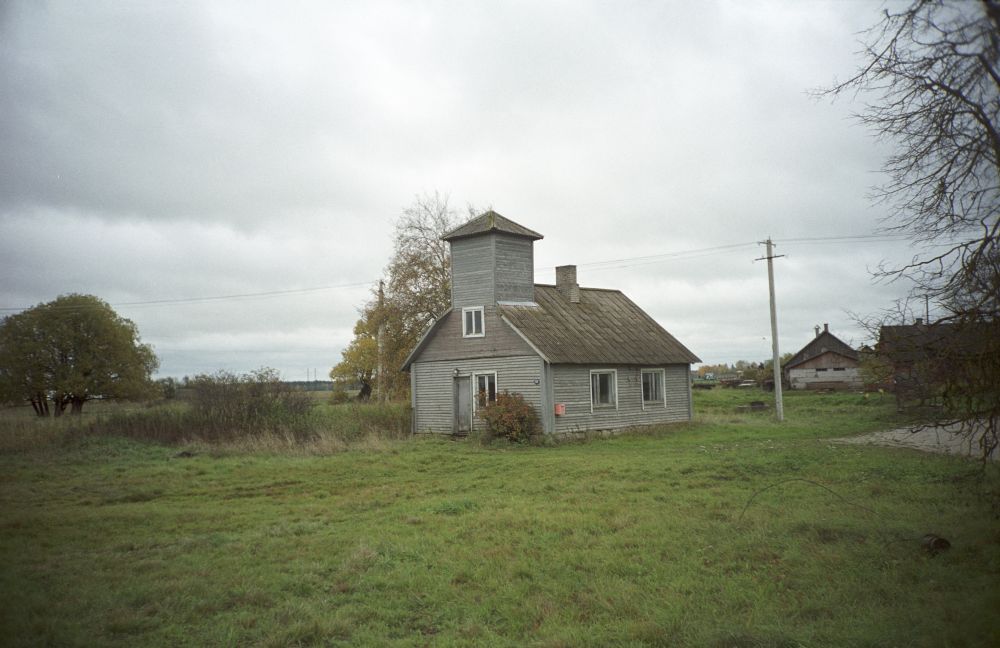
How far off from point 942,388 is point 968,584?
Answer: 2.07m

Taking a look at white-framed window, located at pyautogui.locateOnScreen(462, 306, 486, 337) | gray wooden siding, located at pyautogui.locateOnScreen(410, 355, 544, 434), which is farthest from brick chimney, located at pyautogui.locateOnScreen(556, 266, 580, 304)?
gray wooden siding, located at pyautogui.locateOnScreen(410, 355, 544, 434)

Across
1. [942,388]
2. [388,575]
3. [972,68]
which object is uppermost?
[972,68]

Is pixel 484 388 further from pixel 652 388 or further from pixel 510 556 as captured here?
pixel 510 556

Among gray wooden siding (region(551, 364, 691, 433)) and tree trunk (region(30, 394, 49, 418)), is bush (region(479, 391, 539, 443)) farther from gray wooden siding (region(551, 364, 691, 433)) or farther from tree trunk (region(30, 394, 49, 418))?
tree trunk (region(30, 394, 49, 418))

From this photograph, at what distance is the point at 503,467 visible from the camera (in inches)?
725

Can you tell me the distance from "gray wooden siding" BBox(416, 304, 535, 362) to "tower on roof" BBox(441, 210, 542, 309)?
27.6 inches

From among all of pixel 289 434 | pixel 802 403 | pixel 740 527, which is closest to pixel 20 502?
pixel 289 434

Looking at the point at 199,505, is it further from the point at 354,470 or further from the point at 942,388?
the point at 942,388

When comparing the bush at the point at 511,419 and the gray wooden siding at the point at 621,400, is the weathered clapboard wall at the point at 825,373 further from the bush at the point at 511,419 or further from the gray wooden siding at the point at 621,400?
the bush at the point at 511,419

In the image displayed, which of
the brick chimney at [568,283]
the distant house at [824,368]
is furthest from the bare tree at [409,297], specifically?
the distant house at [824,368]

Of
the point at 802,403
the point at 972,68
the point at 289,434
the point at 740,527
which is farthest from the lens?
the point at 802,403

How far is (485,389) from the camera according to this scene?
27609 millimetres

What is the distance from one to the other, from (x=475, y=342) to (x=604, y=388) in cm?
576

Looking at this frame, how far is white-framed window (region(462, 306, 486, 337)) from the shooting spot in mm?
27812
